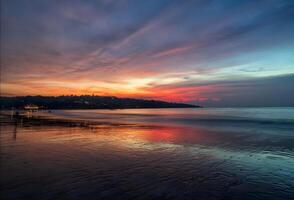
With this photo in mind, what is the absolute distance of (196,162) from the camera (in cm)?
1447

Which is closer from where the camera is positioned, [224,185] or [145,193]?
[145,193]

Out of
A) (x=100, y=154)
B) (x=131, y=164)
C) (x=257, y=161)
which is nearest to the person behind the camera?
(x=131, y=164)

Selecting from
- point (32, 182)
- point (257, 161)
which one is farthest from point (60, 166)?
point (257, 161)

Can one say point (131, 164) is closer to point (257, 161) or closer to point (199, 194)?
point (199, 194)

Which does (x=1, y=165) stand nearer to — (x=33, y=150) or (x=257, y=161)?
(x=33, y=150)

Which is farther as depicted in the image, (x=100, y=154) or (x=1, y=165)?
(x=100, y=154)

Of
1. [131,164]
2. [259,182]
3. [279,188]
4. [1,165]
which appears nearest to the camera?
[279,188]

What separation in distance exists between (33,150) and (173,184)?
11.7 m

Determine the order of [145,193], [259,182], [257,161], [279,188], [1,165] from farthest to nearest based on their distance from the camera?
1. [257,161]
2. [1,165]
3. [259,182]
4. [279,188]
5. [145,193]

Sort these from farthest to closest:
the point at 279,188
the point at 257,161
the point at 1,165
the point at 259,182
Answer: the point at 257,161 < the point at 1,165 < the point at 259,182 < the point at 279,188

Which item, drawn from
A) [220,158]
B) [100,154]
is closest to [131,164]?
[100,154]

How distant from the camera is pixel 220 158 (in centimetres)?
1573

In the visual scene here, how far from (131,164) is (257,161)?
7.81m

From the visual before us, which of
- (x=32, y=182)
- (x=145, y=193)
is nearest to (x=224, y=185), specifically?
(x=145, y=193)
